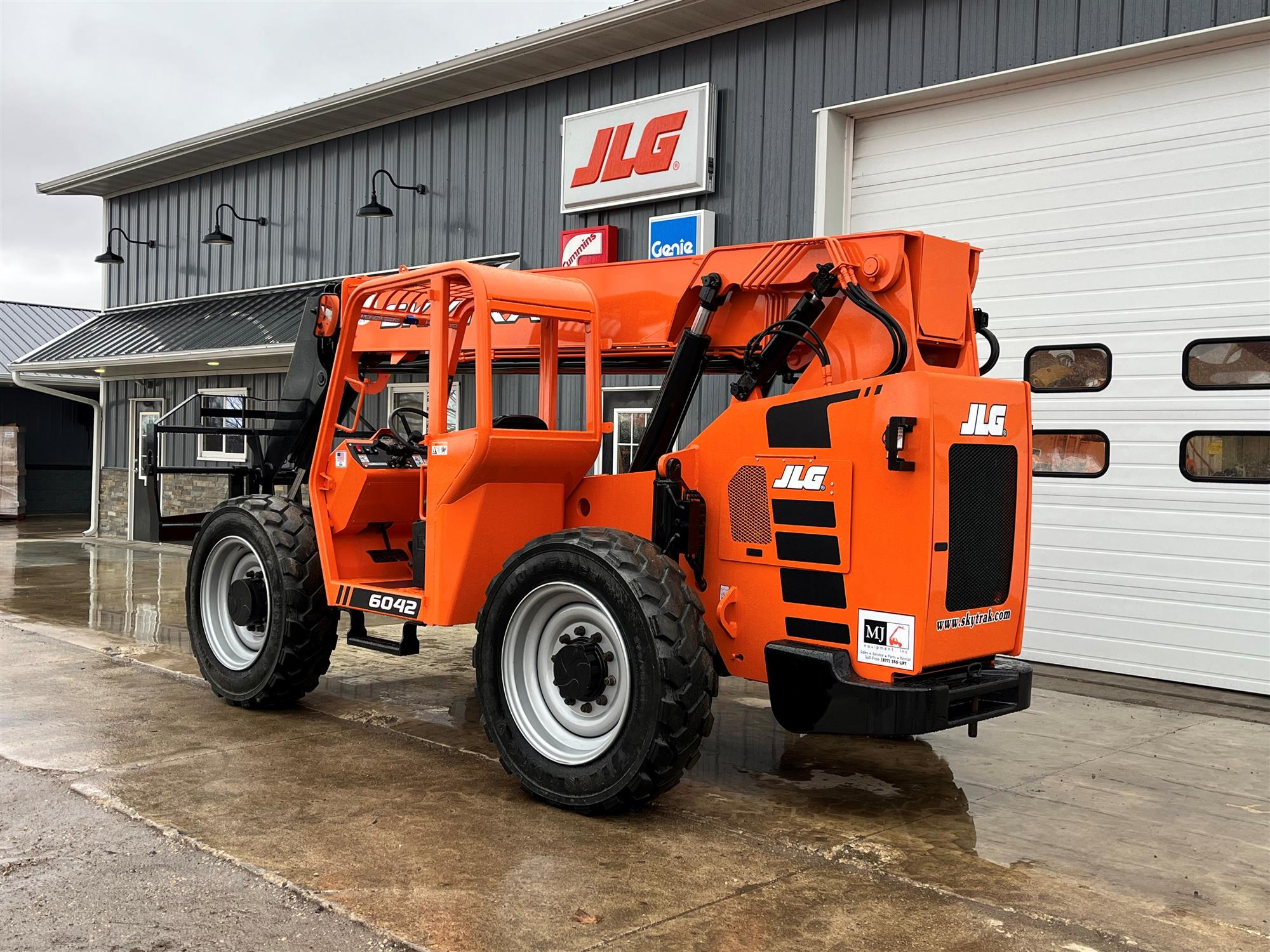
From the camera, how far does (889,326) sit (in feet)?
17.8

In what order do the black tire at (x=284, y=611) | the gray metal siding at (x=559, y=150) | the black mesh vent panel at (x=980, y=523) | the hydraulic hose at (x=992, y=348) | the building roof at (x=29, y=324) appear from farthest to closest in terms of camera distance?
1. the building roof at (x=29, y=324)
2. the gray metal siding at (x=559, y=150)
3. the black tire at (x=284, y=611)
4. the hydraulic hose at (x=992, y=348)
5. the black mesh vent panel at (x=980, y=523)

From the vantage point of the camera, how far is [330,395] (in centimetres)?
741

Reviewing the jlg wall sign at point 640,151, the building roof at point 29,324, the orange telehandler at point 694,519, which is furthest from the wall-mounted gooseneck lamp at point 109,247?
the orange telehandler at point 694,519

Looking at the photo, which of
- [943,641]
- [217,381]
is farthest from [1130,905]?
[217,381]

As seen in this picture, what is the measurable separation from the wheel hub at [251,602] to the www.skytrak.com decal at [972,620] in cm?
405

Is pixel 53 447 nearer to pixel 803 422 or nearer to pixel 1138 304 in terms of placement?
pixel 1138 304

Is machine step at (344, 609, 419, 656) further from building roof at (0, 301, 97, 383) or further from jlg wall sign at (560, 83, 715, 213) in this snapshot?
building roof at (0, 301, 97, 383)

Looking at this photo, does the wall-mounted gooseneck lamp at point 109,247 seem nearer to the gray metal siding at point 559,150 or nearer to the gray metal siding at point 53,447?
the gray metal siding at point 559,150

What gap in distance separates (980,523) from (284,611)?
3917 mm

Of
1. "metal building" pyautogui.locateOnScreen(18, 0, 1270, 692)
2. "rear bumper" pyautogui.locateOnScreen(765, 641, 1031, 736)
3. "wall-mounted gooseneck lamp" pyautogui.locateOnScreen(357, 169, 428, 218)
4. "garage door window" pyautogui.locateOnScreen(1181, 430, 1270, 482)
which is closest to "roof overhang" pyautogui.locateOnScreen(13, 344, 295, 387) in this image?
"wall-mounted gooseneck lamp" pyautogui.locateOnScreen(357, 169, 428, 218)

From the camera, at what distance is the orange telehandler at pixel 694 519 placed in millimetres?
5160

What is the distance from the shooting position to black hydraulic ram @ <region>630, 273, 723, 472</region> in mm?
6195

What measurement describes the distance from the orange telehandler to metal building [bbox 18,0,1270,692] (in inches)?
69.9

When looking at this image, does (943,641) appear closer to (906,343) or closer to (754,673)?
(754,673)
